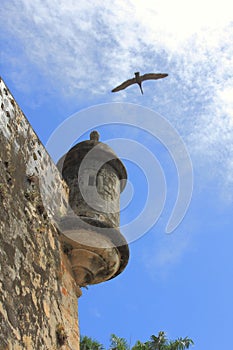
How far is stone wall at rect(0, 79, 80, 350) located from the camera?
4.95 meters

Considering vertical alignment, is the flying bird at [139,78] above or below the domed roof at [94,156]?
above

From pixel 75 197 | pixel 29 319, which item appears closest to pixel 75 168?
pixel 75 197

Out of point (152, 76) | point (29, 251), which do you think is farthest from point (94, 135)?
point (29, 251)

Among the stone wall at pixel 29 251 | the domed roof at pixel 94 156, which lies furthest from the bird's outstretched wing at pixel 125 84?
the stone wall at pixel 29 251

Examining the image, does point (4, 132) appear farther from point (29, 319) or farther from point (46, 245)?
point (29, 319)

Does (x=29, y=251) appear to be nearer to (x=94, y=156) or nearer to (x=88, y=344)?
(x=94, y=156)

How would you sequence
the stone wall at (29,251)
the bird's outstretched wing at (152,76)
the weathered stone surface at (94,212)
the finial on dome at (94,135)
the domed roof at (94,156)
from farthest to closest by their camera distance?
the bird's outstretched wing at (152,76)
the finial on dome at (94,135)
the domed roof at (94,156)
the weathered stone surface at (94,212)
the stone wall at (29,251)

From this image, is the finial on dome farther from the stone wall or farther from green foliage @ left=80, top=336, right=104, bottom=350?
green foliage @ left=80, top=336, right=104, bottom=350

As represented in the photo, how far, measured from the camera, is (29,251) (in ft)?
18.4

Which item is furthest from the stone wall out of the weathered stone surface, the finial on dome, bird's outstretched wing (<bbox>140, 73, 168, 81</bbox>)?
bird's outstretched wing (<bbox>140, 73, 168, 81</bbox>)

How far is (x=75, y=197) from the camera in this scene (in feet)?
23.8

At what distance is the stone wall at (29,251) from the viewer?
495 cm

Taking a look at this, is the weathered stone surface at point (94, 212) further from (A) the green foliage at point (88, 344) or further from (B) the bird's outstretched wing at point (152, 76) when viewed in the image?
(A) the green foliage at point (88, 344)

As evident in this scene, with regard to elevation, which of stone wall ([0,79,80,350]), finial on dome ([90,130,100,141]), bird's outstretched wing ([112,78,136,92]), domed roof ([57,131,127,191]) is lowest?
stone wall ([0,79,80,350])
